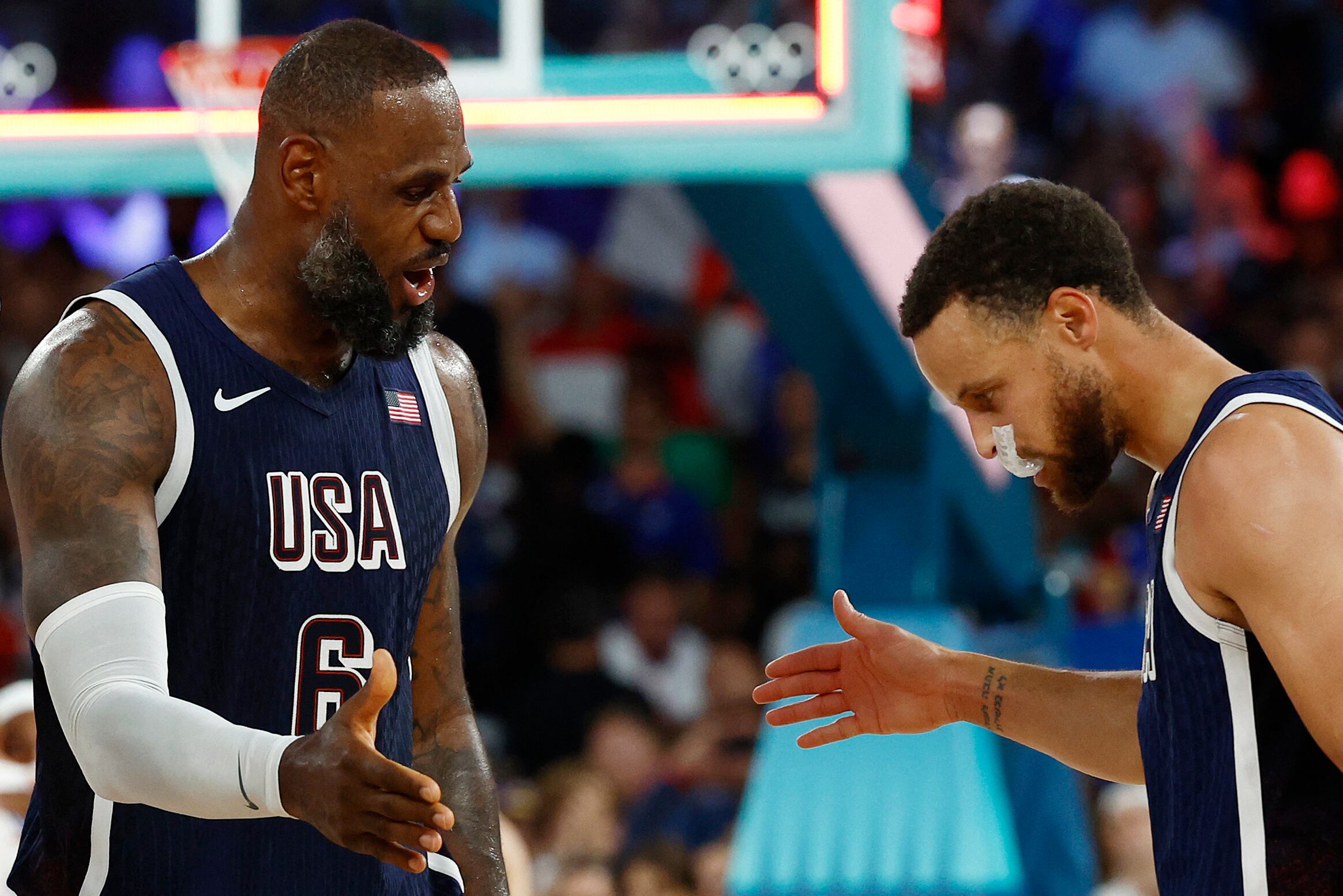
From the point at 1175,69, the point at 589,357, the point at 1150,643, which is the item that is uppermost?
the point at 1175,69

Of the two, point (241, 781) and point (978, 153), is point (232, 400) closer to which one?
point (241, 781)

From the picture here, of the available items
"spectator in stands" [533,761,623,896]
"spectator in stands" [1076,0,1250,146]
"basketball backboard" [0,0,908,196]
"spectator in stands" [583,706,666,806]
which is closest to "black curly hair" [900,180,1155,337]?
"basketball backboard" [0,0,908,196]

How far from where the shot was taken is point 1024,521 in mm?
7008

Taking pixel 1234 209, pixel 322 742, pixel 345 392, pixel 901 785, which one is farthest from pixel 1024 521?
pixel 322 742

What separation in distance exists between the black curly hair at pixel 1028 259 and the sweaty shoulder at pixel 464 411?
0.82 meters

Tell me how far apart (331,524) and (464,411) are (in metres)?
0.43

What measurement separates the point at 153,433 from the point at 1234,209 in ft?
28.0

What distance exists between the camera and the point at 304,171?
8.81ft

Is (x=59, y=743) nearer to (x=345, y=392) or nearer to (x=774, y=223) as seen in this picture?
(x=345, y=392)

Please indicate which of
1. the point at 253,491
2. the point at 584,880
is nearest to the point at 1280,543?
the point at 253,491

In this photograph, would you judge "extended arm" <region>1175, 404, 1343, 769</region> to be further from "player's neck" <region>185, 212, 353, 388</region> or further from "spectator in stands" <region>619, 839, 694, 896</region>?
"spectator in stands" <region>619, 839, 694, 896</region>

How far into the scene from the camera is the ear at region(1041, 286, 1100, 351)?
2.69 m

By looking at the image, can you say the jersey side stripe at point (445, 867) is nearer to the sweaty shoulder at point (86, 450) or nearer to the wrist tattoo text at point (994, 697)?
the sweaty shoulder at point (86, 450)

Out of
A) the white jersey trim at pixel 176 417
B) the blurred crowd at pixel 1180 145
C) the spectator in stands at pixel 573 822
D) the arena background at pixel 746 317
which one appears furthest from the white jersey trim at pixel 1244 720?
the blurred crowd at pixel 1180 145
